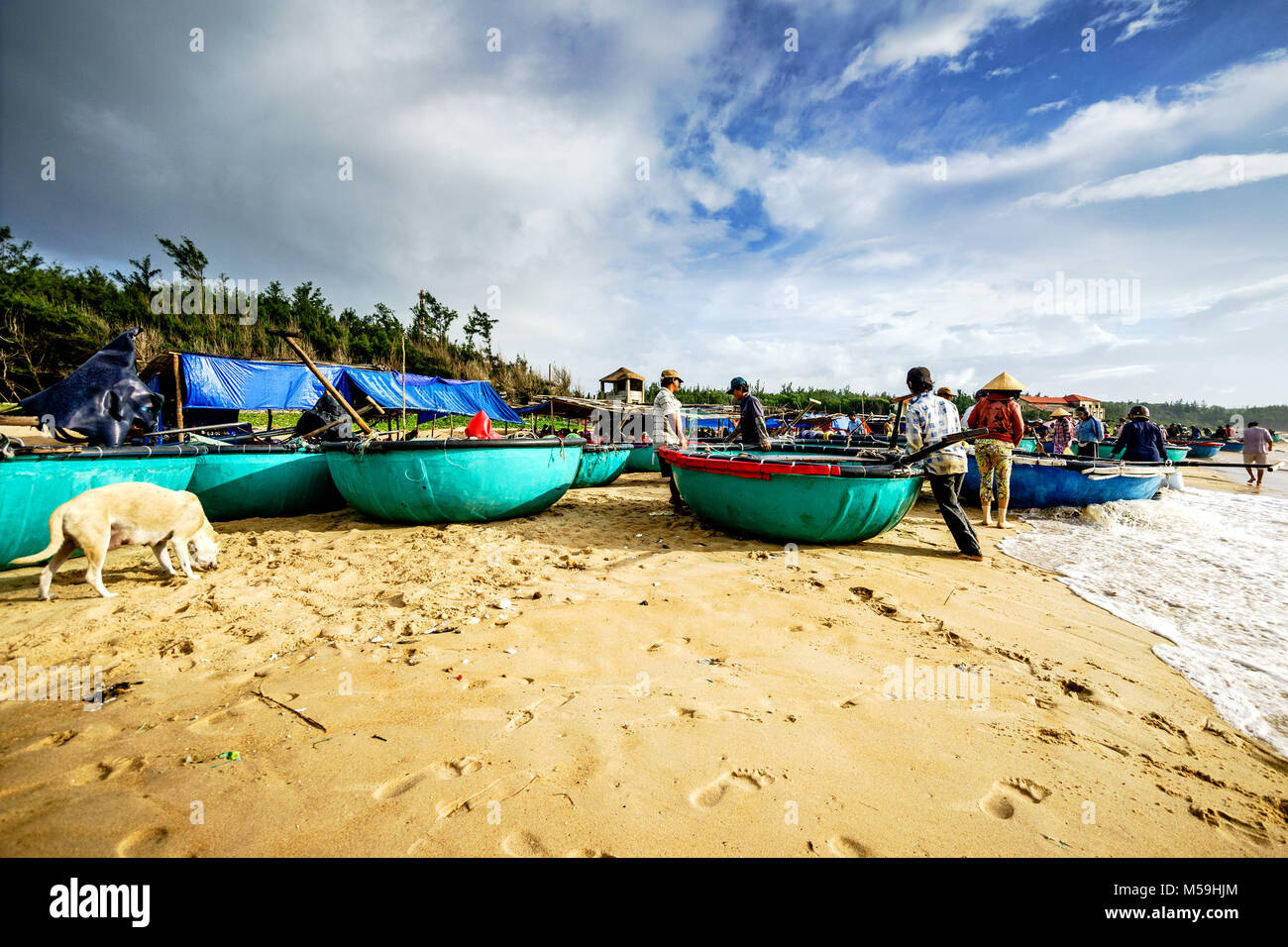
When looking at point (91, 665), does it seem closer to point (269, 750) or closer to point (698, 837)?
point (269, 750)

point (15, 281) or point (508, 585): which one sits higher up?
point (15, 281)

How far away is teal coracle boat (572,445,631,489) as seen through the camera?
911 centimetres

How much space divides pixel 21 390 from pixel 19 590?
1141 inches

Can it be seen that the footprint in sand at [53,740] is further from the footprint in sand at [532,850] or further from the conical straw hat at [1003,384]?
the conical straw hat at [1003,384]

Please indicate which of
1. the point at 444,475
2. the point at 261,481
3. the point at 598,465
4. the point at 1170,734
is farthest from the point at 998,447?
the point at 261,481

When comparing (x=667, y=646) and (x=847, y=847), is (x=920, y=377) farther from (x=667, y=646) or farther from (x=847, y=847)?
(x=847, y=847)

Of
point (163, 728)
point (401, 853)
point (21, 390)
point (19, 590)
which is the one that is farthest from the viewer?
point (21, 390)

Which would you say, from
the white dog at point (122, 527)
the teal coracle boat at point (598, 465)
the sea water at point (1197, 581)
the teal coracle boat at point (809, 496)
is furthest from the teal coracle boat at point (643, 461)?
the white dog at point (122, 527)

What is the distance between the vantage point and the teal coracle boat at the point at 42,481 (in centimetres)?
403

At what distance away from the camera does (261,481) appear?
6.18m

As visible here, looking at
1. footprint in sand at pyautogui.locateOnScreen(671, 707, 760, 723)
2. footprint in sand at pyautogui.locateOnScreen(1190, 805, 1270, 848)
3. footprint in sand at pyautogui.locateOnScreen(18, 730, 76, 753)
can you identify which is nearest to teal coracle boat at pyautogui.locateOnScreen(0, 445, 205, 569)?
footprint in sand at pyautogui.locateOnScreen(18, 730, 76, 753)

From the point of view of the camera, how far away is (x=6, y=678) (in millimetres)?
2453

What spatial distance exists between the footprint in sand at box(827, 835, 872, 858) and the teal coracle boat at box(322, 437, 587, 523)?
4711mm
